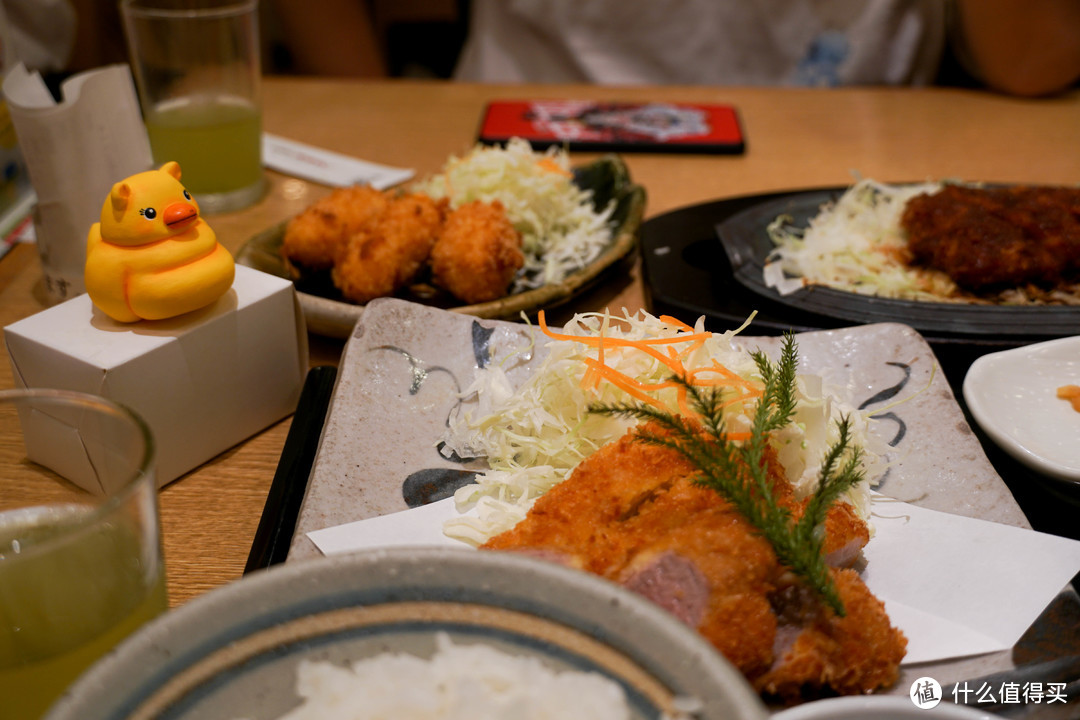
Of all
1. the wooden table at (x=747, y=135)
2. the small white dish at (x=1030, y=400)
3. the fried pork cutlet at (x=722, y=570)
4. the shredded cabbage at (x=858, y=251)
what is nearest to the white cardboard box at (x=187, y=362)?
the wooden table at (x=747, y=135)

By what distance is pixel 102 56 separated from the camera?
4.45 meters

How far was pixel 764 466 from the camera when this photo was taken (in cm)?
138

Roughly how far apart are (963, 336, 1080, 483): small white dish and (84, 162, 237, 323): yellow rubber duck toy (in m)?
1.61

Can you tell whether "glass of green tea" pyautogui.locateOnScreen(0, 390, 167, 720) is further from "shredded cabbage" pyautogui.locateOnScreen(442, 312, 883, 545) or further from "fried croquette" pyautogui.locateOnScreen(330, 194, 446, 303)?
"fried croquette" pyautogui.locateOnScreen(330, 194, 446, 303)

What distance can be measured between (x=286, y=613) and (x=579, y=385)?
0.91 m

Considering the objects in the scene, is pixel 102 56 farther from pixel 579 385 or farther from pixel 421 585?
pixel 421 585

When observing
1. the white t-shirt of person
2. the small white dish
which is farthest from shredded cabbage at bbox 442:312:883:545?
the white t-shirt of person

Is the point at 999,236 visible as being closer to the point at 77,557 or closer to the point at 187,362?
the point at 187,362

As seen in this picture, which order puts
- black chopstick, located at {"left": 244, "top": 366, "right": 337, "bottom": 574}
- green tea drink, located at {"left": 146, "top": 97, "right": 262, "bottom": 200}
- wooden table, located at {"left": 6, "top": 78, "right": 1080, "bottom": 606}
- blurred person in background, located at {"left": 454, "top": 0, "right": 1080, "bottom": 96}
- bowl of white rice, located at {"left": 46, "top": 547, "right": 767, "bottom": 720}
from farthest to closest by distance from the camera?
blurred person in background, located at {"left": 454, "top": 0, "right": 1080, "bottom": 96}
wooden table, located at {"left": 6, "top": 78, "right": 1080, "bottom": 606}
green tea drink, located at {"left": 146, "top": 97, "right": 262, "bottom": 200}
black chopstick, located at {"left": 244, "top": 366, "right": 337, "bottom": 574}
bowl of white rice, located at {"left": 46, "top": 547, "right": 767, "bottom": 720}

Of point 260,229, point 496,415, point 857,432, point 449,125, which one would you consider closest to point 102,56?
point 449,125

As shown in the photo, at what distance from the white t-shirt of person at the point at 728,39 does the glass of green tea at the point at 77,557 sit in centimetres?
414

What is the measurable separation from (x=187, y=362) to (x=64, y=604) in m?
0.71

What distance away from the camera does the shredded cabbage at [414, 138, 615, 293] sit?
8.63ft

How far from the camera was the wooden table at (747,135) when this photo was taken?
9.62 ft
